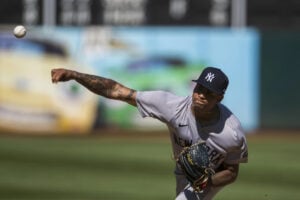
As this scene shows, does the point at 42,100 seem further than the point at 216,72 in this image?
Yes

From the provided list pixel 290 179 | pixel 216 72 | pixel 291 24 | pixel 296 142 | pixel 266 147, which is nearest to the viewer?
pixel 216 72

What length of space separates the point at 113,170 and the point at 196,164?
5851mm

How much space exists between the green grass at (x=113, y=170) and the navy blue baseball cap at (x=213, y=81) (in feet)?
11.7

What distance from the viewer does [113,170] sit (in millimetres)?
11727

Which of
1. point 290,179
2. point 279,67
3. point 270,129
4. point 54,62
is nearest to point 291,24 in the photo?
point 279,67

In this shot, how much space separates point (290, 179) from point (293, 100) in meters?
6.64

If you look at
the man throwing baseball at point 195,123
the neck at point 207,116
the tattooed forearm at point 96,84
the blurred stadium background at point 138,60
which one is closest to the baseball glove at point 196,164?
the man throwing baseball at point 195,123

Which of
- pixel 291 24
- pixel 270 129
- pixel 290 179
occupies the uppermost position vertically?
pixel 291 24

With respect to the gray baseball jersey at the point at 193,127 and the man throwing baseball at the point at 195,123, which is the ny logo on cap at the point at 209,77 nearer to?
the man throwing baseball at the point at 195,123

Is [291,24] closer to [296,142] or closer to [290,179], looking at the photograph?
[296,142]

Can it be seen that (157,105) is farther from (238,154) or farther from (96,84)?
(238,154)

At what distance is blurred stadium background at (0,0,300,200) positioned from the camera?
658 inches

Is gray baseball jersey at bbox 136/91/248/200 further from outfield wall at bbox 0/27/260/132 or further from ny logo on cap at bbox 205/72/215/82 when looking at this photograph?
outfield wall at bbox 0/27/260/132

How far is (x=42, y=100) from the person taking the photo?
16703mm
